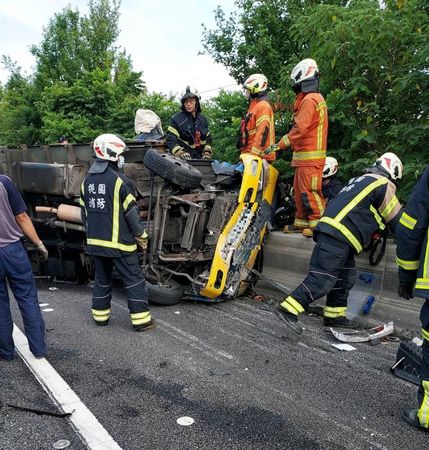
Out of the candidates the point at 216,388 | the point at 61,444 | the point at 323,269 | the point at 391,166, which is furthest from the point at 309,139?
the point at 61,444

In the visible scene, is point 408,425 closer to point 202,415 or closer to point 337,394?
point 337,394

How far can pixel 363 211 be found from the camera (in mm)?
A: 3771

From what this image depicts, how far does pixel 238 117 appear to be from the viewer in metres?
7.72

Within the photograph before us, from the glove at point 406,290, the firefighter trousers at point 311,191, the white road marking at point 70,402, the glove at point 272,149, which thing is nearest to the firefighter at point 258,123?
the glove at point 272,149

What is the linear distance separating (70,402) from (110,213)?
1755 millimetres

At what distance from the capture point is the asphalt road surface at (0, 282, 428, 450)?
8.00 ft

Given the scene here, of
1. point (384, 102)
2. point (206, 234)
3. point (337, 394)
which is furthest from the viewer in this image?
point (384, 102)

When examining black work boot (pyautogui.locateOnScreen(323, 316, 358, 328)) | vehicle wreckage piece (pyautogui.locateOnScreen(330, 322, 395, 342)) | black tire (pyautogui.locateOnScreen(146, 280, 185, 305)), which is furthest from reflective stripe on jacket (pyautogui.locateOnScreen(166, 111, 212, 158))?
vehicle wreckage piece (pyautogui.locateOnScreen(330, 322, 395, 342))

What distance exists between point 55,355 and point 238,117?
531cm

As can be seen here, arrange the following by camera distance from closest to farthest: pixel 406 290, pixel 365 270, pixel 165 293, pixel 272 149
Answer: pixel 406 290
pixel 365 270
pixel 165 293
pixel 272 149

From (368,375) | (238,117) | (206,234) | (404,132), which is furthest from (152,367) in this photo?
(238,117)

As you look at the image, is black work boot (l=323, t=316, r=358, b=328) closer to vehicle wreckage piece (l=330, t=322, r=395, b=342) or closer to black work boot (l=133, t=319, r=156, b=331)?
vehicle wreckage piece (l=330, t=322, r=395, b=342)

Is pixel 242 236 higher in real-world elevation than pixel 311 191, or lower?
lower

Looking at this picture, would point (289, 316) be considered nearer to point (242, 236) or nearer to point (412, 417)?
point (242, 236)
